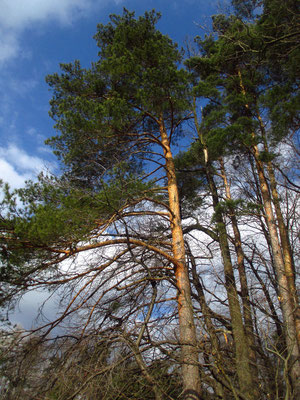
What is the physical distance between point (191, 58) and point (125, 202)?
5.64 m

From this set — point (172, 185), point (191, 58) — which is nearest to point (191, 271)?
point (172, 185)

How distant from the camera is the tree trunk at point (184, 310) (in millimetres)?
4344

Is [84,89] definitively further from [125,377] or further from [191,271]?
[125,377]

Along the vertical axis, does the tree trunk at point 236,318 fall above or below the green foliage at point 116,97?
below

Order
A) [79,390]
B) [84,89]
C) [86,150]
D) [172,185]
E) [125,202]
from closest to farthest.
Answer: [79,390] < [125,202] < [86,150] < [172,185] < [84,89]

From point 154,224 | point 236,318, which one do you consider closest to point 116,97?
point 154,224

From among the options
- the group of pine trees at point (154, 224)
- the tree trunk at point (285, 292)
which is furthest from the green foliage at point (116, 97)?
the tree trunk at point (285, 292)

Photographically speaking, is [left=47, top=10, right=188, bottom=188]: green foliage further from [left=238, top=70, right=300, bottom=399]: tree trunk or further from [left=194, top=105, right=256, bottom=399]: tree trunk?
[left=238, top=70, right=300, bottom=399]: tree trunk

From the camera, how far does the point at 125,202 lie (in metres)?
5.50

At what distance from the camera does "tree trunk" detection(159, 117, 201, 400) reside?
4344 mm

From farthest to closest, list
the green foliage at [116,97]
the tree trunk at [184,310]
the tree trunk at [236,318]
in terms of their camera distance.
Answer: the green foliage at [116,97]
the tree trunk at [236,318]
the tree trunk at [184,310]

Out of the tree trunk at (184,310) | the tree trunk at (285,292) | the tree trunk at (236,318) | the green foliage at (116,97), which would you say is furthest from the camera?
the green foliage at (116,97)

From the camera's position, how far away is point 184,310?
536 centimetres

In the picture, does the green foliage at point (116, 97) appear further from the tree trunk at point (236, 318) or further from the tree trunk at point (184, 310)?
the tree trunk at point (236, 318)
